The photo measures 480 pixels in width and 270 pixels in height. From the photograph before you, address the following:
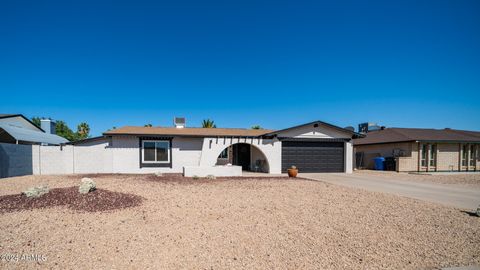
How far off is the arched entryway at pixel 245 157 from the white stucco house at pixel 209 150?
0.12 meters

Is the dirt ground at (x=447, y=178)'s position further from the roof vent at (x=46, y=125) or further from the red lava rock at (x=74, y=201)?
the roof vent at (x=46, y=125)

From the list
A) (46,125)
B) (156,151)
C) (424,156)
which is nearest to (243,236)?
(156,151)

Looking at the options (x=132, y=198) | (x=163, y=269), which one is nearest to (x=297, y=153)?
(x=132, y=198)

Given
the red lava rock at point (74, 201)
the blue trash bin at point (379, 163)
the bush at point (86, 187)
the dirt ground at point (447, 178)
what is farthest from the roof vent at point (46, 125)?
the blue trash bin at point (379, 163)

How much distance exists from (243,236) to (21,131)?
83.2ft

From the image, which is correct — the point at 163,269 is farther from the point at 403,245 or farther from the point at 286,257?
the point at 403,245

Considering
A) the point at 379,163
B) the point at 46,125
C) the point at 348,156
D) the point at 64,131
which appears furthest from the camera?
the point at 64,131

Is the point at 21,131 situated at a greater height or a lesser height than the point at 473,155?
greater

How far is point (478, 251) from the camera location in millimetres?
4250

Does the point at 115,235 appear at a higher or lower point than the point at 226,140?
lower

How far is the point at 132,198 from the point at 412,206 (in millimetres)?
8687

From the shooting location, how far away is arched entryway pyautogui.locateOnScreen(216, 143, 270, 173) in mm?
18873

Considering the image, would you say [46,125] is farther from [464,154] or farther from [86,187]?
[464,154]

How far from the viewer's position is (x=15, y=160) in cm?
1400
